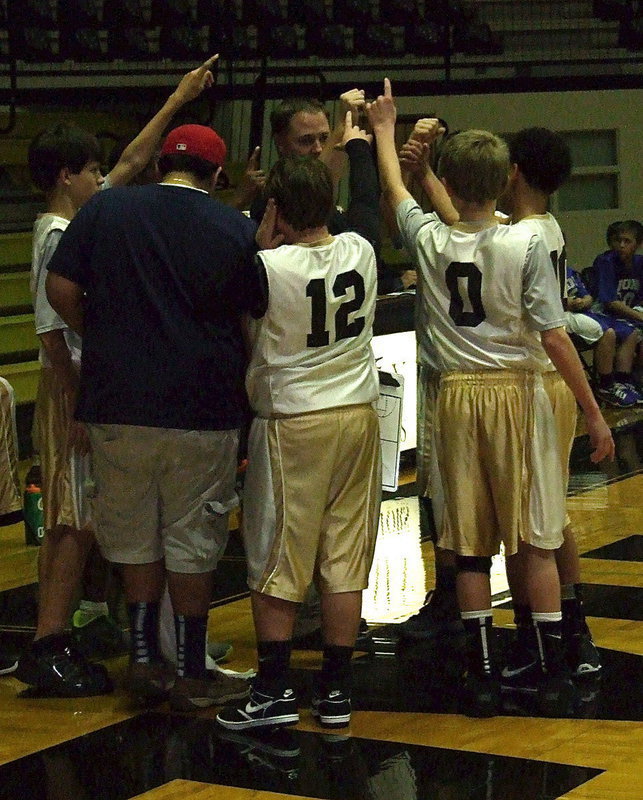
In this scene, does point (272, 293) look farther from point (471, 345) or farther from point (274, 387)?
point (471, 345)

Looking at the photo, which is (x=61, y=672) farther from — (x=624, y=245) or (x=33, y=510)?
(x=624, y=245)

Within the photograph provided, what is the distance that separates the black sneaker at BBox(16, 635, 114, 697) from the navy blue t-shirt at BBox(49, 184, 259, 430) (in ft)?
2.51

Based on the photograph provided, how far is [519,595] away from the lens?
13.7ft

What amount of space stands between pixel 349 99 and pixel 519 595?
1487mm

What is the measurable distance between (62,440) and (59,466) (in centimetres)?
8

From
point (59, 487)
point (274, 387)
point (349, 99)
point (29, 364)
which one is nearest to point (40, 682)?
point (59, 487)

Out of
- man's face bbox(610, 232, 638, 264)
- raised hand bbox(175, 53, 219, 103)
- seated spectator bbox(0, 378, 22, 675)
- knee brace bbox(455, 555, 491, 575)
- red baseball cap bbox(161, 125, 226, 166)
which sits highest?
raised hand bbox(175, 53, 219, 103)

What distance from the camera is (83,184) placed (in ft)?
14.0

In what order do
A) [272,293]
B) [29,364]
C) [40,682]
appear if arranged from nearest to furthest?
[272,293]
[40,682]
[29,364]

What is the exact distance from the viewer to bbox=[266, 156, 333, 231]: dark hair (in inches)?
146

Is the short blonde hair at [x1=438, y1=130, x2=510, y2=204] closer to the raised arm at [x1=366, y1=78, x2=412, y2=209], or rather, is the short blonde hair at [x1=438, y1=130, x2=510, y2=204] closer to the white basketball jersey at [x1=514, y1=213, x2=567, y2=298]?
the white basketball jersey at [x1=514, y1=213, x2=567, y2=298]

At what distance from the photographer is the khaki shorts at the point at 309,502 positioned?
3.74m

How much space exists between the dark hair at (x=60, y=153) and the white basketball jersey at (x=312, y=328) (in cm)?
82

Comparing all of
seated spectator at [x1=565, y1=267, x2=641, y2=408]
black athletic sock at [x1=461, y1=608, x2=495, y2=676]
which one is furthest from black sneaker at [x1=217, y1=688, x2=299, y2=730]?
seated spectator at [x1=565, y1=267, x2=641, y2=408]
